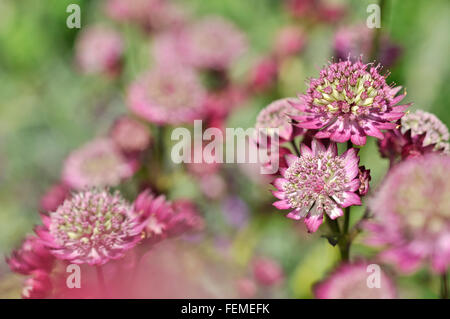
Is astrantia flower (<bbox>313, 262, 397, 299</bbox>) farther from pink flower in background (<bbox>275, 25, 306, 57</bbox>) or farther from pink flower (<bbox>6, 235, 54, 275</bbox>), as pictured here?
pink flower in background (<bbox>275, 25, 306, 57</bbox>)

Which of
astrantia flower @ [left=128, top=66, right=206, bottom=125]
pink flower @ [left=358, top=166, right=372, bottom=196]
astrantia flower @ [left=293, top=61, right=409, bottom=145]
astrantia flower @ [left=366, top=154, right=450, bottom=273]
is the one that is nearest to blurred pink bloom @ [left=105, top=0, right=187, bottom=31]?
astrantia flower @ [left=128, top=66, right=206, bottom=125]

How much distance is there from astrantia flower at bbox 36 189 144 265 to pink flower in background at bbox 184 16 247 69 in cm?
108

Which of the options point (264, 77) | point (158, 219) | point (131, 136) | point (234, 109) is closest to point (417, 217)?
point (158, 219)

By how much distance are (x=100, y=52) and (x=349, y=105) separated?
142 cm

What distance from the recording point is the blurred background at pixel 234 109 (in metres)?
1.56

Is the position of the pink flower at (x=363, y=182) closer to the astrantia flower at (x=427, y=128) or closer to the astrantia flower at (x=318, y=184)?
the astrantia flower at (x=318, y=184)

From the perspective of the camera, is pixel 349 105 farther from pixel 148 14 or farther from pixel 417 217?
pixel 148 14

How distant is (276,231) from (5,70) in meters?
1.60

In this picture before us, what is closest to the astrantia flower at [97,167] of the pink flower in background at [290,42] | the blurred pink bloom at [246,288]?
the blurred pink bloom at [246,288]

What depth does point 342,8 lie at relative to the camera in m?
2.07

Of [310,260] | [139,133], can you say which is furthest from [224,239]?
[139,133]

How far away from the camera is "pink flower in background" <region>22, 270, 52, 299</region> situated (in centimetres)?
77

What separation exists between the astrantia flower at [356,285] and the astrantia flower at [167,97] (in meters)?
0.81

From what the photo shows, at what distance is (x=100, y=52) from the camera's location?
195cm
